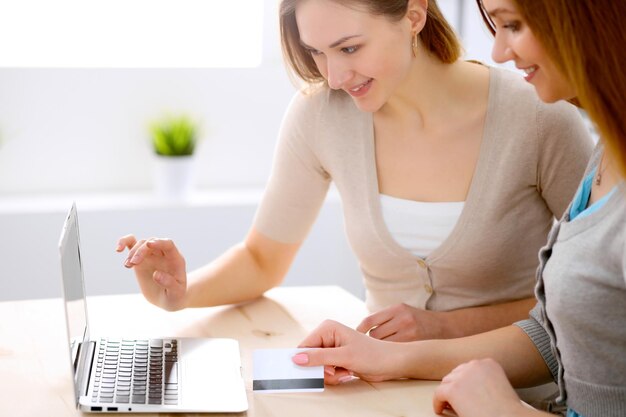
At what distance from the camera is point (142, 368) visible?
1.46m

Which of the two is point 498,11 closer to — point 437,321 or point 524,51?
point 524,51

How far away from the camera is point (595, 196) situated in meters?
1.42

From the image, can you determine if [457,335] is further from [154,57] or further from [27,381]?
[154,57]

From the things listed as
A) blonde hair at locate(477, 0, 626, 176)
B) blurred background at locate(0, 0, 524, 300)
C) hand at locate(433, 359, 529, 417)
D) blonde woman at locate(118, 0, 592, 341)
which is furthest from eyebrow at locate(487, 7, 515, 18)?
blurred background at locate(0, 0, 524, 300)

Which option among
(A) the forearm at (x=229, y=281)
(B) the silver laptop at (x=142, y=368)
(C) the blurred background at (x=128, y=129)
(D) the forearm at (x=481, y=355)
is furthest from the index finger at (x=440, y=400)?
(C) the blurred background at (x=128, y=129)

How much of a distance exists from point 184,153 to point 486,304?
1.49 m

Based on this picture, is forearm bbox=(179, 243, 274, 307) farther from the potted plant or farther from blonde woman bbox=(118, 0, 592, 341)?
the potted plant

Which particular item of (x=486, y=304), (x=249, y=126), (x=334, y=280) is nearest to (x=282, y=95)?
(x=249, y=126)

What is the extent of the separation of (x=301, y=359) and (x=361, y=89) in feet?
1.81

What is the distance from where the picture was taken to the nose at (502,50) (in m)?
1.37

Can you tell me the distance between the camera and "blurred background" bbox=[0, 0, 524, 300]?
2.99 meters

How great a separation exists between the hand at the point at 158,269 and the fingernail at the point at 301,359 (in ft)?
1.14

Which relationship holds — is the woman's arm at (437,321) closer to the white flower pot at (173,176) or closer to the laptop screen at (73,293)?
the laptop screen at (73,293)

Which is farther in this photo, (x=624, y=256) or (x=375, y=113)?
(x=375, y=113)
